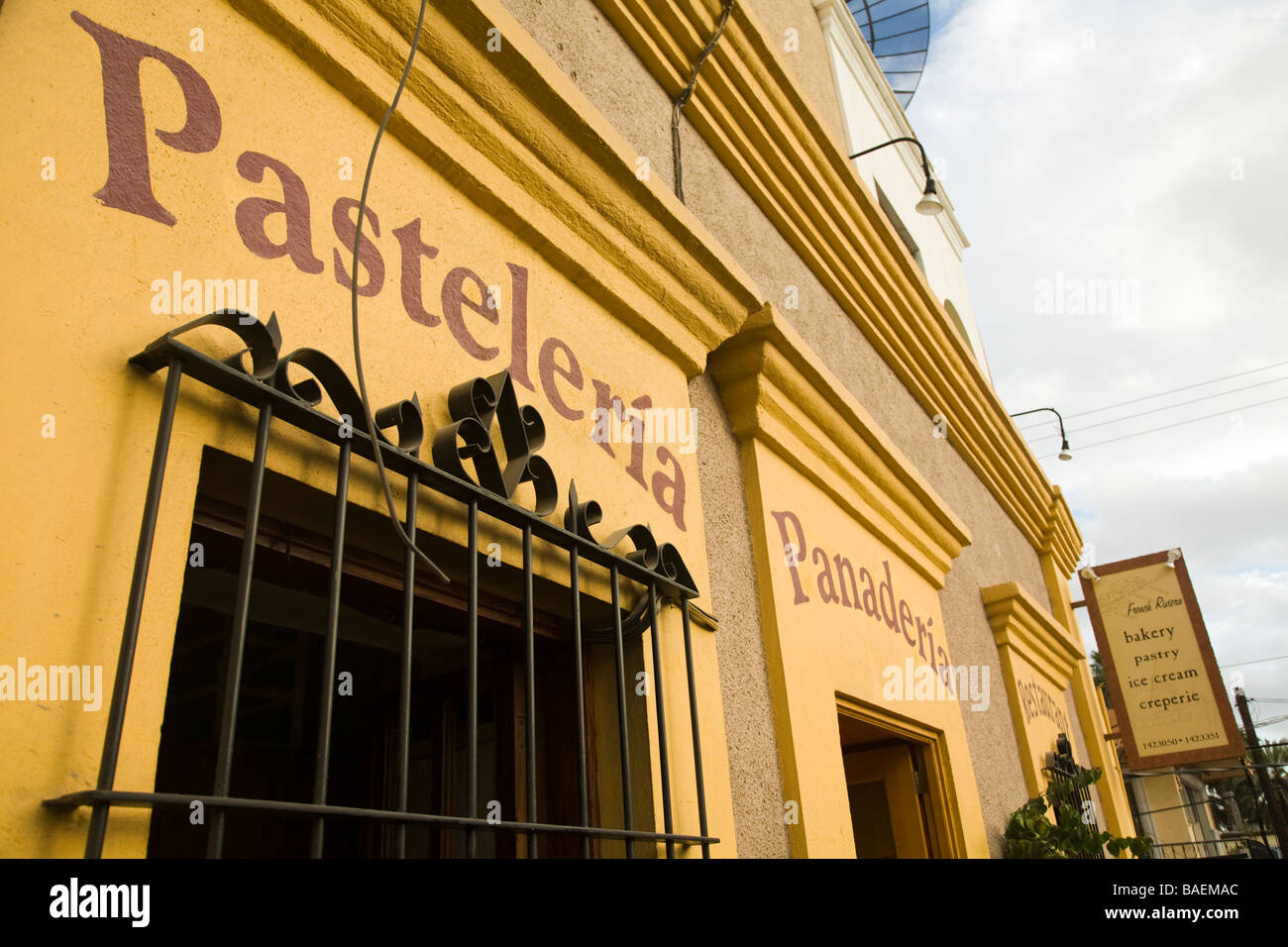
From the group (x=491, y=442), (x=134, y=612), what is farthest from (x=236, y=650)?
(x=491, y=442)

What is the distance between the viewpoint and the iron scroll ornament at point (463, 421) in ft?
4.40

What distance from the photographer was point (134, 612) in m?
1.13

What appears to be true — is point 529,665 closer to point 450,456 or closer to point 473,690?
point 473,690

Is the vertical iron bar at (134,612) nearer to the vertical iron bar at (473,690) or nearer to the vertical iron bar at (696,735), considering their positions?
the vertical iron bar at (473,690)

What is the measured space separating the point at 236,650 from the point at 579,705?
0.80 m

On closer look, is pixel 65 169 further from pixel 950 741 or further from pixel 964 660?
pixel 964 660

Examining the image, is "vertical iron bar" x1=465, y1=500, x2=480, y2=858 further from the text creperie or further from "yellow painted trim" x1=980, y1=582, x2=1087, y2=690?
"yellow painted trim" x1=980, y1=582, x2=1087, y2=690

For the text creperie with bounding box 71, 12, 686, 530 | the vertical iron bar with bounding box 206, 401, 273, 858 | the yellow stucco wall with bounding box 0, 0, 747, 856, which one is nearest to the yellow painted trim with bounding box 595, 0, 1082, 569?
the yellow stucco wall with bounding box 0, 0, 747, 856

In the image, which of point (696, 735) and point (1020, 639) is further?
point (1020, 639)

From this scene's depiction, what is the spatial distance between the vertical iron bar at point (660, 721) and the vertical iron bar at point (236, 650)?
102 cm

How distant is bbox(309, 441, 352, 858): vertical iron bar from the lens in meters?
1.28

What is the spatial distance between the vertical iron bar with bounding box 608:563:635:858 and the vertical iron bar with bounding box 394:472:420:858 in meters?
0.54

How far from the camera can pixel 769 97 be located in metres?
3.81

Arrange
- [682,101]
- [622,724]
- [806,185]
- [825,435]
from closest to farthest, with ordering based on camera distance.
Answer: [622,724]
[682,101]
[825,435]
[806,185]
